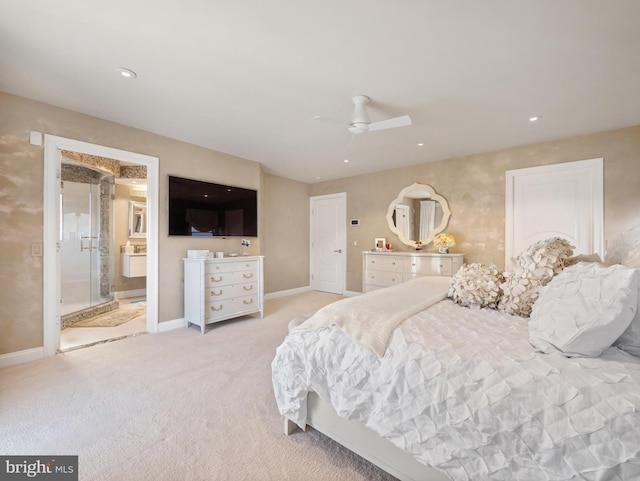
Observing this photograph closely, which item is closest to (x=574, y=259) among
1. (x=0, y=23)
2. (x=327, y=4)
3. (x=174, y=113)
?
(x=327, y=4)

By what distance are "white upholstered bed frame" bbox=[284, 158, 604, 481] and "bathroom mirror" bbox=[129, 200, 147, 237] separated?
18.2 ft

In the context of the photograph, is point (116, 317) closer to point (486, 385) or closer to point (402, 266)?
point (402, 266)

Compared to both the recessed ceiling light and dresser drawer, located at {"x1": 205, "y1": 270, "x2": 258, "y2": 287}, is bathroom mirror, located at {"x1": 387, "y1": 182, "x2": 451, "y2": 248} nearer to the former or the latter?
dresser drawer, located at {"x1": 205, "y1": 270, "x2": 258, "y2": 287}

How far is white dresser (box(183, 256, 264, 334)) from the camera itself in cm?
344

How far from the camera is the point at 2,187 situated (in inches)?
98.3

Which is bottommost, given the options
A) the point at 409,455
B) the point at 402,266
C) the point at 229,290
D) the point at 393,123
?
the point at 409,455

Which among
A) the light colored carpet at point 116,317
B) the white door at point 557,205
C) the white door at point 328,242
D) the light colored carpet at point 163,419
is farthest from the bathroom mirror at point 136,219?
the white door at point 557,205

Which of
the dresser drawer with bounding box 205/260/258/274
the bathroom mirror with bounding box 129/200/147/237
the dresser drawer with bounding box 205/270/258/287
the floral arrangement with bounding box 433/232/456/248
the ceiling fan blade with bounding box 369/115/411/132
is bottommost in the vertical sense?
the dresser drawer with bounding box 205/270/258/287

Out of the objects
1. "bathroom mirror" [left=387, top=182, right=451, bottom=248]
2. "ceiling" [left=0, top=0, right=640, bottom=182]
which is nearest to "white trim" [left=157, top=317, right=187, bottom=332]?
"ceiling" [left=0, top=0, right=640, bottom=182]

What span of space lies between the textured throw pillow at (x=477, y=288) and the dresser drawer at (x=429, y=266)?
232 centimetres

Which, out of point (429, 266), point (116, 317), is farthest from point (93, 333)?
point (429, 266)

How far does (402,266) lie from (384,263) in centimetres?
32

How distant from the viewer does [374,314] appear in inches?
57.6

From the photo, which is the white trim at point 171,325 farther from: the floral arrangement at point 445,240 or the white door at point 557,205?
the white door at point 557,205
